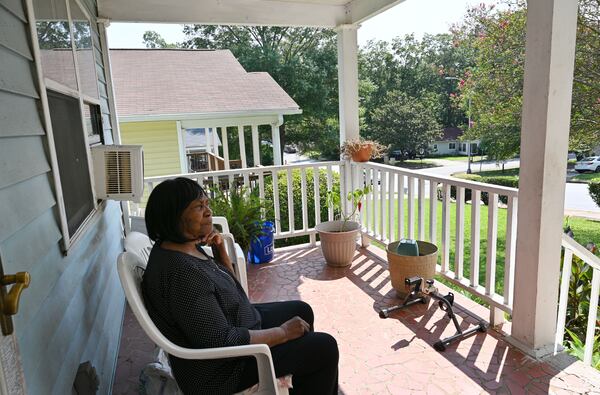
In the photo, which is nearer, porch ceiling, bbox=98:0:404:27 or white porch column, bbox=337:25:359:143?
porch ceiling, bbox=98:0:404:27

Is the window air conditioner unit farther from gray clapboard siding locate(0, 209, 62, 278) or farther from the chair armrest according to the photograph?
the chair armrest

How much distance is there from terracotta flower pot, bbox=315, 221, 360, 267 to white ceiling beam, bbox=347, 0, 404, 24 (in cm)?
206

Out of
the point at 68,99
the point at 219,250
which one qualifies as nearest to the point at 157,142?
the point at 68,99

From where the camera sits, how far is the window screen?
157 cm

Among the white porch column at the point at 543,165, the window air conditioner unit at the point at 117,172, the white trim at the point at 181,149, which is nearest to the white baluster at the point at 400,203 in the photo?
the white porch column at the point at 543,165

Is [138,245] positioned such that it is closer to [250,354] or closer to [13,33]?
[250,354]

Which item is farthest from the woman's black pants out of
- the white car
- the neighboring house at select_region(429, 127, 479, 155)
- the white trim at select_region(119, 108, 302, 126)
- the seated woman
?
the neighboring house at select_region(429, 127, 479, 155)

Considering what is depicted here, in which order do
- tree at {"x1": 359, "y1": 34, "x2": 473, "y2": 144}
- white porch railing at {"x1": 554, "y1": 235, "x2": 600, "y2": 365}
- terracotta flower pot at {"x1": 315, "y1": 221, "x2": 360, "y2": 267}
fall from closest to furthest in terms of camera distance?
white porch railing at {"x1": 554, "y1": 235, "x2": 600, "y2": 365}
terracotta flower pot at {"x1": 315, "y1": 221, "x2": 360, "y2": 267}
tree at {"x1": 359, "y1": 34, "x2": 473, "y2": 144}

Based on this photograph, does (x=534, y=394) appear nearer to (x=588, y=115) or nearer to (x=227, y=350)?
(x=227, y=350)

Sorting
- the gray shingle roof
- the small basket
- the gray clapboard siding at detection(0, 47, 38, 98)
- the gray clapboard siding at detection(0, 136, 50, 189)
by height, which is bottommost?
the small basket

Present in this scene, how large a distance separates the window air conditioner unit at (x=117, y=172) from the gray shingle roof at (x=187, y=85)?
17.6ft

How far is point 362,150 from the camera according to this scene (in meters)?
4.12

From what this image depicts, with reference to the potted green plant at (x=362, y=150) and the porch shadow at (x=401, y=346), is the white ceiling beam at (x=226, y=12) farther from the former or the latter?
the porch shadow at (x=401, y=346)

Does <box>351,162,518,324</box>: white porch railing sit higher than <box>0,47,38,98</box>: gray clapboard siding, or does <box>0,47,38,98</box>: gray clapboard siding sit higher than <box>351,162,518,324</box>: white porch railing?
<box>0,47,38,98</box>: gray clapboard siding
